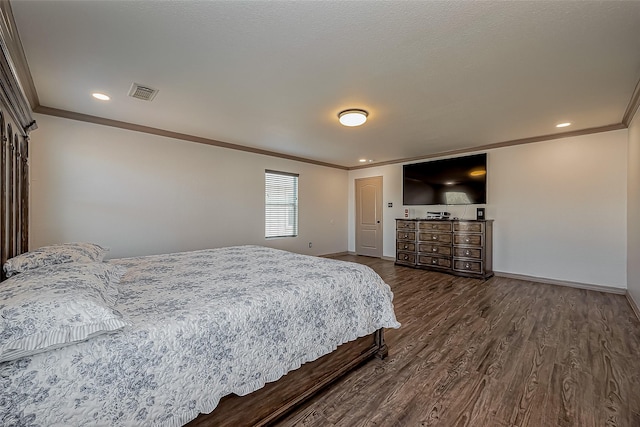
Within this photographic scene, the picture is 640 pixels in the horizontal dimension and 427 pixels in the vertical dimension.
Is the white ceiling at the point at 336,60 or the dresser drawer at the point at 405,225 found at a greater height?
the white ceiling at the point at 336,60

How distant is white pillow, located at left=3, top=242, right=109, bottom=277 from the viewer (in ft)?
5.56

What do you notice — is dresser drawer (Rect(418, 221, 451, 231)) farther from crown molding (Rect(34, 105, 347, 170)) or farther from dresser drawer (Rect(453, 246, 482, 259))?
crown molding (Rect(34, 105, 347, 170))

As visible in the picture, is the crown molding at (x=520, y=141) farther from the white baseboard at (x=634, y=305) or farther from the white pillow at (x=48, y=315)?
the white pillow at (x=48, y=315)

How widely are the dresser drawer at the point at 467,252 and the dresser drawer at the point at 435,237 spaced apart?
21cm

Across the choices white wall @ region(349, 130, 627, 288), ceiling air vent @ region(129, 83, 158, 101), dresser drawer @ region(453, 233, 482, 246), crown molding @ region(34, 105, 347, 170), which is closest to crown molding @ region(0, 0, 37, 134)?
ceiling air vent @ region(129, 83, 158, 101)

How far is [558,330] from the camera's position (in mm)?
2707

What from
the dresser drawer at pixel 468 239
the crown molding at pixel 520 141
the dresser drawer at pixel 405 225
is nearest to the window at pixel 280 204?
the dresser drawer at pixel 405 225

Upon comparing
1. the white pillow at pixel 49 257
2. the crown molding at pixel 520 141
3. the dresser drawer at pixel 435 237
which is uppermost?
the crown molding at pixel 520 141

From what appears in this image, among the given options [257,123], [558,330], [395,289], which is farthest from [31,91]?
[558,330]

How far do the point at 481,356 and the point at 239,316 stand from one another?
6.76ft

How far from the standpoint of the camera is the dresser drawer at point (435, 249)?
5.08 m

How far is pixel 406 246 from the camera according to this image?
5715 millimetres

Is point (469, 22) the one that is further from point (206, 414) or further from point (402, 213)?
point (402, 213)

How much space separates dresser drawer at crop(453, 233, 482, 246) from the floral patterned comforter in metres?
3.24
